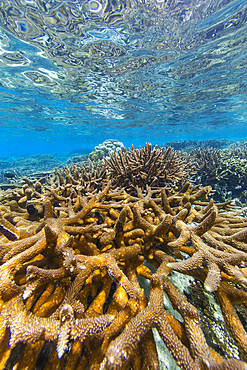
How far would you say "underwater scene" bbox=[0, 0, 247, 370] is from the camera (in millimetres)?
861

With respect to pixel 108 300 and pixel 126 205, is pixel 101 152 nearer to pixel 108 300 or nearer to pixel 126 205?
pixel 126 205

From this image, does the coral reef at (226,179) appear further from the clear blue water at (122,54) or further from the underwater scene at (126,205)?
the clear blue water at (122,54)

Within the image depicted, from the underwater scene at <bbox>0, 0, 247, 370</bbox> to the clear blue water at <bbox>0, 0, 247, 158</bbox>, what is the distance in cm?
7

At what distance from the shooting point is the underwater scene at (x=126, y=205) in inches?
33.9

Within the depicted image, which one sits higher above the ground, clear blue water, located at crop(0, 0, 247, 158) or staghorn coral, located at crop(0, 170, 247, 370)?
clear blue water, located at crop(0, 0, 247, 158)

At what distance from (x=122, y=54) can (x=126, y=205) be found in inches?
467

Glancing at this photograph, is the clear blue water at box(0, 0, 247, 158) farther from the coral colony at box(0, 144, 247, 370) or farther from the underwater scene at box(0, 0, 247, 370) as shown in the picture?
the coral colony at box(0, 144, 247, 370)

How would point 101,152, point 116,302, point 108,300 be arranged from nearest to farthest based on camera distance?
point 116,302, point 108,300, point 101,152

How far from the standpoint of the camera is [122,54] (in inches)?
374

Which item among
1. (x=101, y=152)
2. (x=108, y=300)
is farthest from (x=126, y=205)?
(x=101, y=152)

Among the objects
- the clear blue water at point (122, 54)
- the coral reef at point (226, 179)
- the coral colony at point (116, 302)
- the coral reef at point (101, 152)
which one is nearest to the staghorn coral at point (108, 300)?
the coral colony at point (116, 302)

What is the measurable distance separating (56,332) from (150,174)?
8.69 ft

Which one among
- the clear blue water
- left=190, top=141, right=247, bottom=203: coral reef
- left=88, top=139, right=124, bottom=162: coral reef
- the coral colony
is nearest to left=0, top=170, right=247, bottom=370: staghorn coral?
the coral colony

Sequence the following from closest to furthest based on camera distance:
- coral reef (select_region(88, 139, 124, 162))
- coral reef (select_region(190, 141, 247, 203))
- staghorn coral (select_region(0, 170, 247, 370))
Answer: staghorn coral (select_region(0, 170, 247, 370)) < coral reef (select_region(190, 141, 247, 203)) < coral reef (select_region(88, 139, 124, 162))
